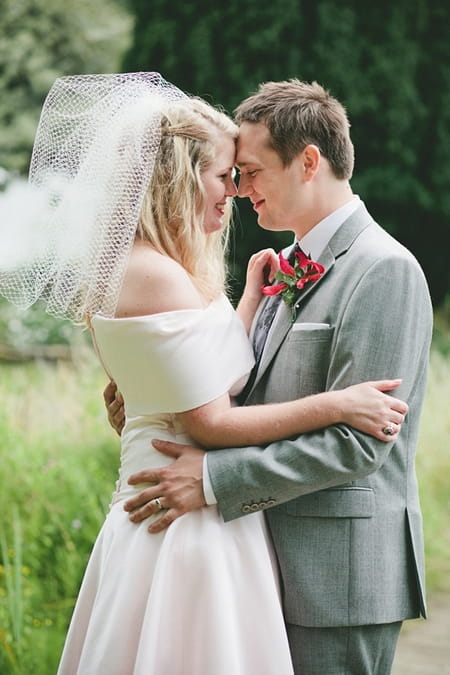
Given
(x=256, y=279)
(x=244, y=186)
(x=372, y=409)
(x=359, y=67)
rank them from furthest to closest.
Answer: (x=359, y=67) → (x=256, y=279) → (x=244, y=186) → (x=372, y=409)

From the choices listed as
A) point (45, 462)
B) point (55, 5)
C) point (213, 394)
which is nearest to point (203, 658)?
point (213, 394)

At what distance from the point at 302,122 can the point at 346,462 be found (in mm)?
908

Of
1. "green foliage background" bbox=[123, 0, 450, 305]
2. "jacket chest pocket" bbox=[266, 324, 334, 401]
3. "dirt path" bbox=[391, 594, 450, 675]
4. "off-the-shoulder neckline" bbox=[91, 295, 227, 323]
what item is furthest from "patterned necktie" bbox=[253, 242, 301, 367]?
"green foliage background" bbox=[123, 0, 450, 305]

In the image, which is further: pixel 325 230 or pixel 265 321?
pixel 265 321

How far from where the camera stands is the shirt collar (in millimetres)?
2439

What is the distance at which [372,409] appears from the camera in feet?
7.02

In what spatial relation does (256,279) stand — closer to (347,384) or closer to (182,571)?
(347,384)

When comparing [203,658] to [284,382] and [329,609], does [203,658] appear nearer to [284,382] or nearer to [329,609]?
[329,609]

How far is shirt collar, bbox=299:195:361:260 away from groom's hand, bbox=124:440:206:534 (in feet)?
2.10

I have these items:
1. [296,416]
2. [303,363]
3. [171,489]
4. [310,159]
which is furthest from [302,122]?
[171,489]

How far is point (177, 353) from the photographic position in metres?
2.21

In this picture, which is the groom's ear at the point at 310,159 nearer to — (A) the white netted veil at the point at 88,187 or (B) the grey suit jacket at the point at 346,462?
(B) the grey suit jacket at the point at 346,462

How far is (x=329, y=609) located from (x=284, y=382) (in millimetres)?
584

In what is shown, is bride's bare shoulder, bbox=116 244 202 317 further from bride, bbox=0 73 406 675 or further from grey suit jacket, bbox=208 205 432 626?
grey suit jacket, bbox=208 205 432 626
